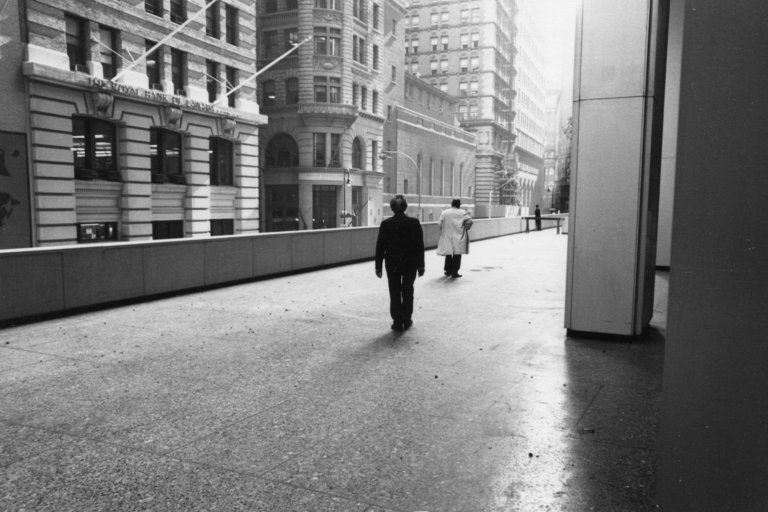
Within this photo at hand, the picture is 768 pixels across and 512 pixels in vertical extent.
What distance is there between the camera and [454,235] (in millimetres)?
13914

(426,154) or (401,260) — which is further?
(426,154)

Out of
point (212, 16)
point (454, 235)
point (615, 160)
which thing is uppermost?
point (212, 16)

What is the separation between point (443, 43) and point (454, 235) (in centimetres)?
8012

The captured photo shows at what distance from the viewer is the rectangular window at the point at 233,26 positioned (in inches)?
1227

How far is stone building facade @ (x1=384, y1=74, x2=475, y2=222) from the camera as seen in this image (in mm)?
59531

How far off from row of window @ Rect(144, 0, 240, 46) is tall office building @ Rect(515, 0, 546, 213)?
71280 millimetres

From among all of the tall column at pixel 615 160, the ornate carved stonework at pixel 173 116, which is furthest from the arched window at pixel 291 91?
A: the tall column at pixel 615 160

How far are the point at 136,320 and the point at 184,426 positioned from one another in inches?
196

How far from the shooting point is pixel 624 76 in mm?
7297

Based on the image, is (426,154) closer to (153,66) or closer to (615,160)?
(153,66)

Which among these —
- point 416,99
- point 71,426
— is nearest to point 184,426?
point 71,426

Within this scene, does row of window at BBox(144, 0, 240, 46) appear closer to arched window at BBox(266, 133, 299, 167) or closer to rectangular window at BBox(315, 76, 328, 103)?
rectangular window at BBox(315, 76, 328, 103)

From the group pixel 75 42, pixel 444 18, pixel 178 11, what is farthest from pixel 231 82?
pixel 444 18

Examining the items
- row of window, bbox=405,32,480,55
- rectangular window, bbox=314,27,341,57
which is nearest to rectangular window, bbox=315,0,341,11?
rectangular window, bbox=314,27,341,57
